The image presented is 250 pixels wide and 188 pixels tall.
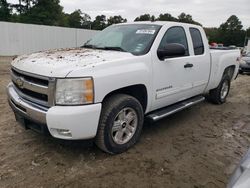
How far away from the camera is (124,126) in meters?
3.59

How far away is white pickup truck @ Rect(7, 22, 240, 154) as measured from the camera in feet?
9.54

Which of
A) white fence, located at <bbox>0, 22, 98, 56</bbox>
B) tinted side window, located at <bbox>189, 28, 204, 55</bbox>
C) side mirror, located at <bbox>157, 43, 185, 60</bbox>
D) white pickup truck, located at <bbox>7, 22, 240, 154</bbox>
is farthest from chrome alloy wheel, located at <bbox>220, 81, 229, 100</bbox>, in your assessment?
white fence, located at <bbox>0, 22, 98, 56</bbox>

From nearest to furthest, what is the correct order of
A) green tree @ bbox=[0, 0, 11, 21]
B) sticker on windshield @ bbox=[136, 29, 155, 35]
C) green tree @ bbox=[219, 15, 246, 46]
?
sticker on windshield @ bbox=[136, 29, 155, 35], green tree @ bbox=[0, 0, 11, 21], green tree @ bbox=[219, 15, 246, 46]

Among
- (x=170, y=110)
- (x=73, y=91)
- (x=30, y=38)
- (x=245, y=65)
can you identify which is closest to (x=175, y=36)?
(x=170, y=110)

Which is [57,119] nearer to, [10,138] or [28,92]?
[28,92]

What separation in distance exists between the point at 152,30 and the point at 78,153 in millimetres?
2267

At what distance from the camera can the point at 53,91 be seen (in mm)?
2893

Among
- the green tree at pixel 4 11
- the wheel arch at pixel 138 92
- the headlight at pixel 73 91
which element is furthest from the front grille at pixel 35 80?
the green tree at pixel 4 11

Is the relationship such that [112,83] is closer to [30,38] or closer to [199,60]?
[199,60]

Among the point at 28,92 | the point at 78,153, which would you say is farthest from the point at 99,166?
the point at 28,92

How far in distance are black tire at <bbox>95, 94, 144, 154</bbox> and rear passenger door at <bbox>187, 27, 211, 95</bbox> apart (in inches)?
66.9

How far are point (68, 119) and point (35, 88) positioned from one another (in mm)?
638

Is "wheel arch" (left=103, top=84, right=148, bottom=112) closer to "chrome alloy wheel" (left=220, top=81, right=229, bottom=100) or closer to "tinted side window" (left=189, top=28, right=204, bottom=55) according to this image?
"tinted side window" (left=189, top=28, right=204, bottom=55)

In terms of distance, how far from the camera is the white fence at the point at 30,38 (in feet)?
59.6
